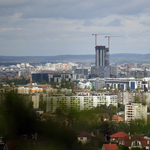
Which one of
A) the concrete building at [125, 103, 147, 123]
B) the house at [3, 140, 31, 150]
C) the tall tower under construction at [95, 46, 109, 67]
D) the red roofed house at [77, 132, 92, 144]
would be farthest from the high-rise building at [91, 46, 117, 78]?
the house at [3, 140, 31, 150]

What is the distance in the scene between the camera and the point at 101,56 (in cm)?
4097

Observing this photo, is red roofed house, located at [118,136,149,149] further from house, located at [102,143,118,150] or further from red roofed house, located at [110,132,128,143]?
red roofed house, located at [110,132,128,143]

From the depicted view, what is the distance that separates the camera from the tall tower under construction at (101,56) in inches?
1607

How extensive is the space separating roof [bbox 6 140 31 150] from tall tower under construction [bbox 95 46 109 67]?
120 ft

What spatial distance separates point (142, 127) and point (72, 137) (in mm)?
1430

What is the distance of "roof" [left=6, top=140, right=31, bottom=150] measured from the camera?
163 inches

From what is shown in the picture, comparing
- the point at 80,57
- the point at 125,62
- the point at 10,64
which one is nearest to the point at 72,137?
the point at 10,64

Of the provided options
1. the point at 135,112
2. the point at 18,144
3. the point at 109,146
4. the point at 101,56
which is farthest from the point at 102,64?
the point at 18,144

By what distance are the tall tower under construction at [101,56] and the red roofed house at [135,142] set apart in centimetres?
3584

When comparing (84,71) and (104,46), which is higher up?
(104,46)

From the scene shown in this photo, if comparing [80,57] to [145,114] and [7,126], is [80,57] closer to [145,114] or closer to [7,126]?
[145,114]

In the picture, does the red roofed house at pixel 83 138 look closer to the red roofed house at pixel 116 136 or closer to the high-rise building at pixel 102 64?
the red roofed house at pixel 116 136

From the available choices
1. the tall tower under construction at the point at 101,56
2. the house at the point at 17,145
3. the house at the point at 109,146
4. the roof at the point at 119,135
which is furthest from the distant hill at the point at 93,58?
the house at the point at 17,145

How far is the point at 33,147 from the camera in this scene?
4.24 metres
